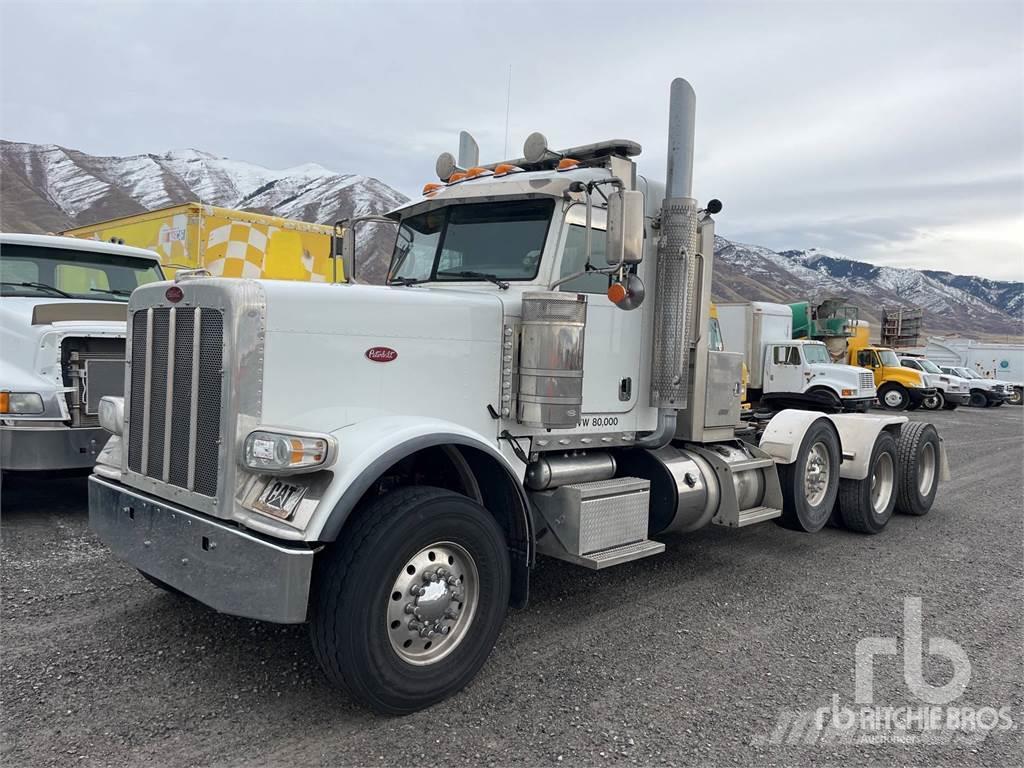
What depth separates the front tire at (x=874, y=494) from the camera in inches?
275

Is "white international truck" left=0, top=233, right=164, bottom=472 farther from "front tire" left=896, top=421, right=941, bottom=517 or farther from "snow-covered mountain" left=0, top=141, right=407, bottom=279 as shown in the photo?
"snow-covered mountain" left=0, top=141, right=407, bottom=279

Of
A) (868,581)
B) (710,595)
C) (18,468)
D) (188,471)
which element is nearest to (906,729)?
(710,595)

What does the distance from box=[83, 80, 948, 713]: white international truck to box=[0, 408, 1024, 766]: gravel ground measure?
0.35 meters

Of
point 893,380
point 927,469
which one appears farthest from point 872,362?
point 927,469

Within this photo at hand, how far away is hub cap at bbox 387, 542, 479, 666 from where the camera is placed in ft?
11.1

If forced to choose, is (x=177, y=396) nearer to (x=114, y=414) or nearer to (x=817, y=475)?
(x=114, y=414)

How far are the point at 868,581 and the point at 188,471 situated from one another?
4.87 m

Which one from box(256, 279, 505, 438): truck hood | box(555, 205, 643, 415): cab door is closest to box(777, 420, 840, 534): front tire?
box(555, 205, 643, 415): cab door

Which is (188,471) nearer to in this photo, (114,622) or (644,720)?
(114,622)

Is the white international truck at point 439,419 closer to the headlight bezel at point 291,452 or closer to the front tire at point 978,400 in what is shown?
the headlight bezel at point 291,452

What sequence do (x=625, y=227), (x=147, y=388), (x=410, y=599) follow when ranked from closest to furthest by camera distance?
(x=410, y=599) → (x=147, y=388) → (x=625, y=227)

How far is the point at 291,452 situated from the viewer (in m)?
3.08

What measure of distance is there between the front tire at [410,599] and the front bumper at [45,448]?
3.80 m

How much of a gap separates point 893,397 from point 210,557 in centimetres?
2693
